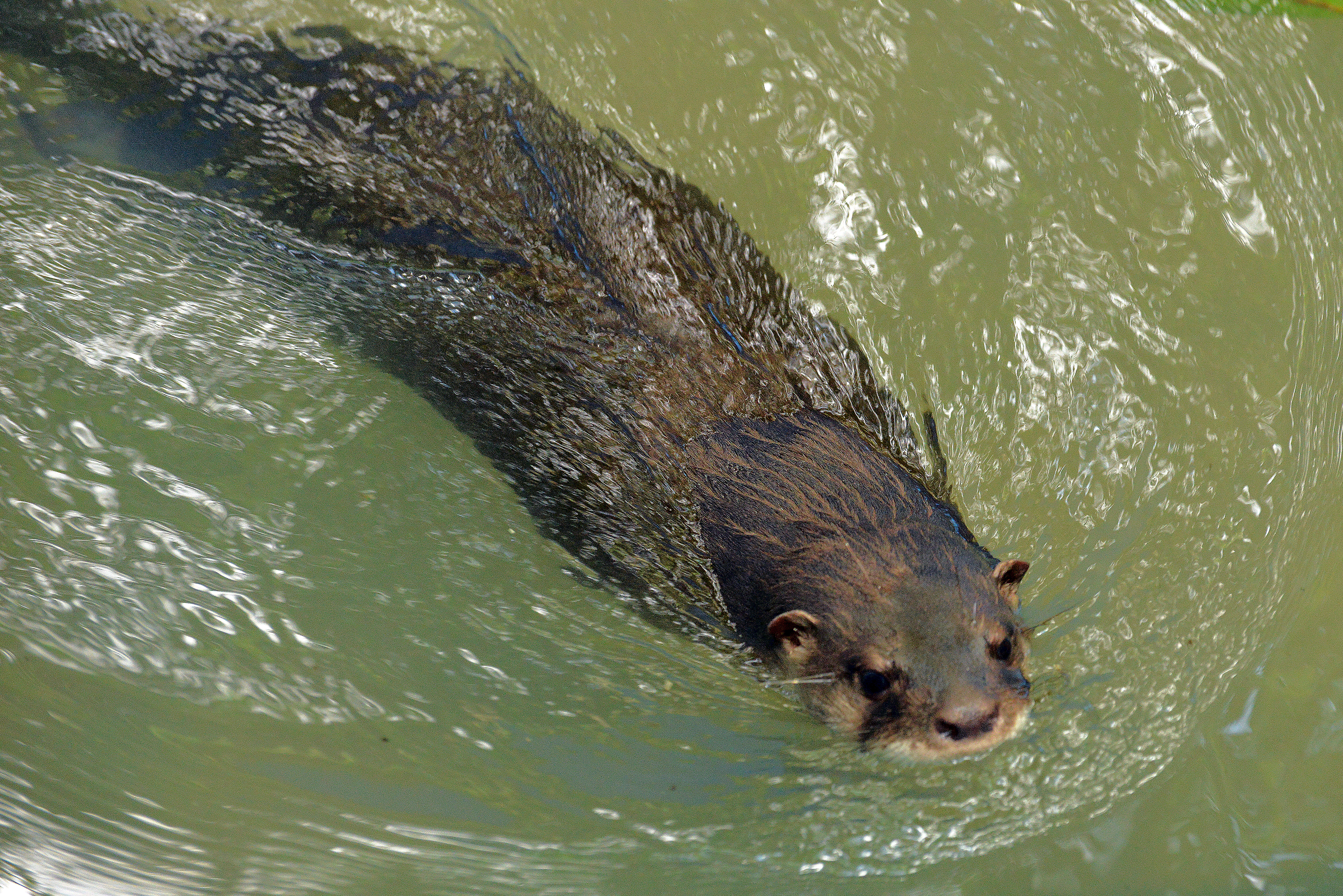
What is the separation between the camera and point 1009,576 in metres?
2.96

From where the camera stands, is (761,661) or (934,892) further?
(761,661)

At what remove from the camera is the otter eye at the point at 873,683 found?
2758 mm

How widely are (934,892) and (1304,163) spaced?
3.24 metres

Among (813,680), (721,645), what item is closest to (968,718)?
(813,680)

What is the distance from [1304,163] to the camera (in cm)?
426

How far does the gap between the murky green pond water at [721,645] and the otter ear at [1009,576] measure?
0.35 m

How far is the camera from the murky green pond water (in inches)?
118

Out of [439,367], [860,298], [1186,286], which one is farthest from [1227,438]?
[439,367]

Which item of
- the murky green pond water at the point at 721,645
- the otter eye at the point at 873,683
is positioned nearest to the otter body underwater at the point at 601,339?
the otter eye at the point at 873,683

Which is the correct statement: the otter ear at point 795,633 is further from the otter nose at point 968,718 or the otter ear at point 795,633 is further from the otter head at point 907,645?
the otter nose at point 968,718

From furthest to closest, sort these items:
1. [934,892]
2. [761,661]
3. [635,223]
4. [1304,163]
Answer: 1. [1304,163]
2. [635,223]
3. [761,661]
4. [934,892]

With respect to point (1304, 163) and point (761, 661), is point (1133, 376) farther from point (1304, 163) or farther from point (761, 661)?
point (761, 661)

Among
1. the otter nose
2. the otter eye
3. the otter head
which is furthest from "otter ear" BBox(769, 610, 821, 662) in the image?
the otter nose

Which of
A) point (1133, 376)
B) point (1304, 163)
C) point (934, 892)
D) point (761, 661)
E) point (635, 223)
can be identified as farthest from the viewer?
point (1304, 163)
